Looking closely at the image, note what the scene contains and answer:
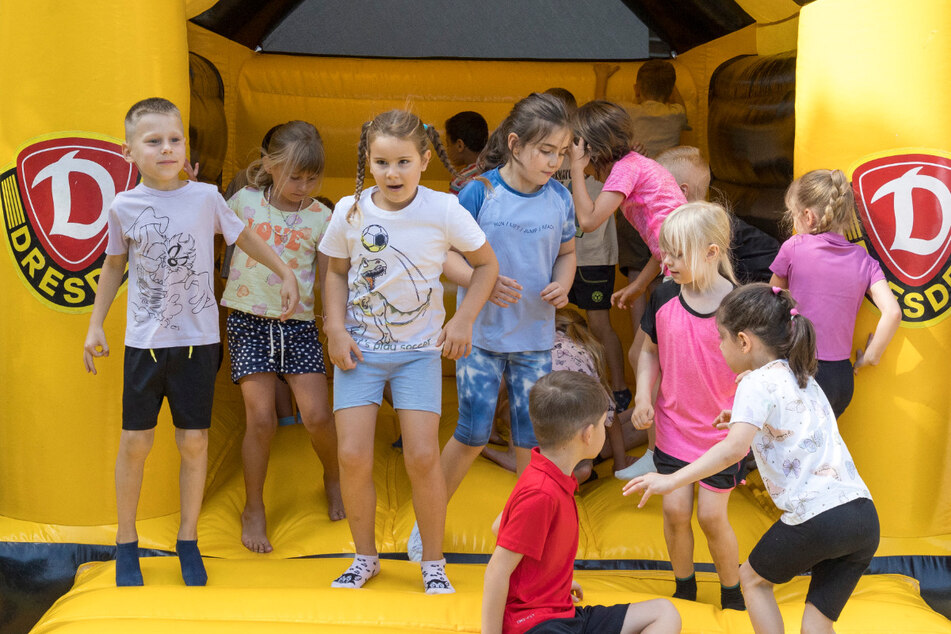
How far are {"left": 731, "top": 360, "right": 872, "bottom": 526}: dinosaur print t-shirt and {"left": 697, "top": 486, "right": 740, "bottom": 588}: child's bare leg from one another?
403 mm

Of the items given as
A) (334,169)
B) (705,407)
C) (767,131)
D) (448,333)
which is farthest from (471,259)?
(334,169)

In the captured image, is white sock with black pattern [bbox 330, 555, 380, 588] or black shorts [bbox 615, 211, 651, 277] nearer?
white sock with black pattern [bbox 330, 555, 380, 588]

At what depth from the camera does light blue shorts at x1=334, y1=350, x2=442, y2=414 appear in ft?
7.73

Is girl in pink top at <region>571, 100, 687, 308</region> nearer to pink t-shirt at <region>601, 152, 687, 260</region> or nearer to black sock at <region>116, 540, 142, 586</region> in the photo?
pink t-shirt at <region>601, 152, 687, 260</region>

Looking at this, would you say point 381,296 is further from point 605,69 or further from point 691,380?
point 605,69

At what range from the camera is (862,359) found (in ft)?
8.71

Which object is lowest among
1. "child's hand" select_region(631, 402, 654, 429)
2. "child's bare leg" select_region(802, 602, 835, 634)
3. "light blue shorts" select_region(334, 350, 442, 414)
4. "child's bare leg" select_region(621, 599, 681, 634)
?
"child's bare leg" select_region(802, 602, 835, 634)

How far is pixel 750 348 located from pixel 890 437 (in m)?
0.92

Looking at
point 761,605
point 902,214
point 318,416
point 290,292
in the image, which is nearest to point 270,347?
point 318,416

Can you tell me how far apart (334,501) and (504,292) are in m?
0.88

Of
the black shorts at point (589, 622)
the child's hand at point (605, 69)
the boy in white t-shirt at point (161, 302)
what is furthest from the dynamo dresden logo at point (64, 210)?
the child's hand at point (605, 69)

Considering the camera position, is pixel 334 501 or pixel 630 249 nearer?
pixel 334 501

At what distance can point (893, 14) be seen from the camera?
104 inches

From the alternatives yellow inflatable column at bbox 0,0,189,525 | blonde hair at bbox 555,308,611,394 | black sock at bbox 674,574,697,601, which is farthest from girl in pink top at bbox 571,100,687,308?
yellow inflatable column at bbox 0,0,189,525
